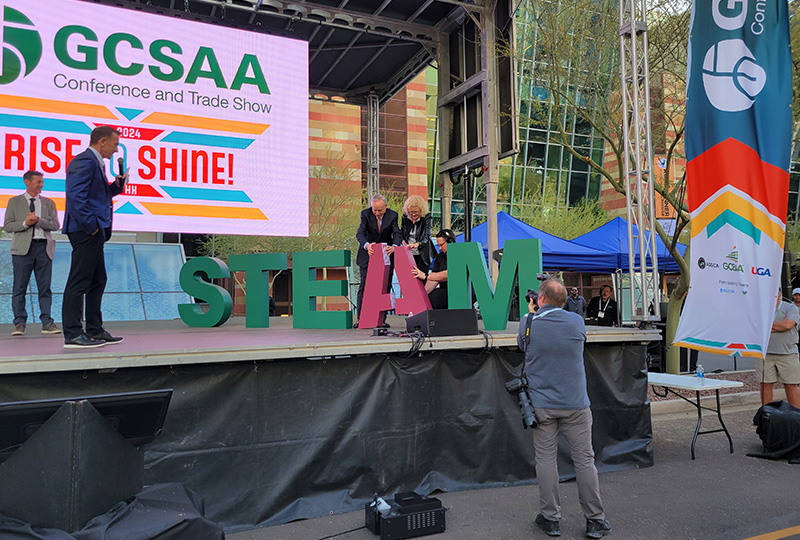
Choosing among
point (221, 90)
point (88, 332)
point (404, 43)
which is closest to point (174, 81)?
point (221, 90)

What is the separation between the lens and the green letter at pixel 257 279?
24.2 ft

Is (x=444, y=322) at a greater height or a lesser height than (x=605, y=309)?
greater

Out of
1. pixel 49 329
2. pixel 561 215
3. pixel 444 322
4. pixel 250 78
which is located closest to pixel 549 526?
pixel 444 322

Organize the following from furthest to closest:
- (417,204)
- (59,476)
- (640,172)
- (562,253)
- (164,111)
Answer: (562,253), (164,111), (417,204), (640,172), (59,476)

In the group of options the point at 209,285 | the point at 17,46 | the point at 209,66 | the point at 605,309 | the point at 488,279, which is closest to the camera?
the point at 488,279

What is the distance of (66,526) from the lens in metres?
2.84

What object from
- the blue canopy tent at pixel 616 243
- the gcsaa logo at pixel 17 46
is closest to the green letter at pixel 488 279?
the gcsaa logo at pixel 17 46

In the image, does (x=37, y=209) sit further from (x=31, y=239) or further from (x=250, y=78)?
(x=250, y=78)

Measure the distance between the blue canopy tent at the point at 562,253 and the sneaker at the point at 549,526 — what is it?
28.0 ft

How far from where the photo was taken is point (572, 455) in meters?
4.73

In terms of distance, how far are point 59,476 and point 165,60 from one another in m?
8.77

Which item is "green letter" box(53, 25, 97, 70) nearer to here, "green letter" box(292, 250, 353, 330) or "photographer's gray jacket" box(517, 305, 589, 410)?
"green letter" box(292, 250, 353, 330)

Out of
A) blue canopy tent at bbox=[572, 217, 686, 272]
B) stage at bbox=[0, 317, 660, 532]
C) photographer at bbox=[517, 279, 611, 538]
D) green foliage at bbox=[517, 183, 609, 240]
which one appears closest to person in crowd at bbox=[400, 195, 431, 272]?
stage at bbox=[0, 317, 660, 532]

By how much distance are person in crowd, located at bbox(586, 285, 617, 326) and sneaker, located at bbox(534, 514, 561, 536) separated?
903 cm
